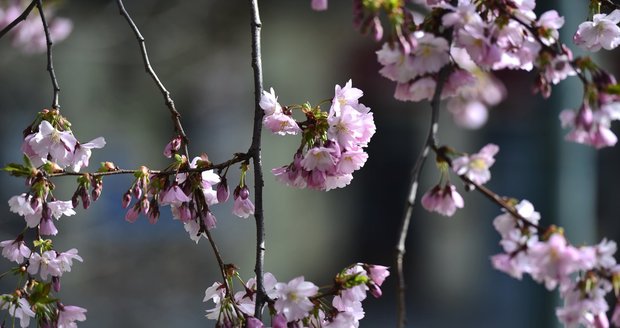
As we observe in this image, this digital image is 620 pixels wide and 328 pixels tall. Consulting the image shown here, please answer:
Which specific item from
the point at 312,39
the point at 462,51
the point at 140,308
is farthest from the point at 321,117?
the point at 312,39

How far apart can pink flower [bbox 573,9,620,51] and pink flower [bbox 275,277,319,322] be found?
0.61 m

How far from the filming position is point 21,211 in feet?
4.89

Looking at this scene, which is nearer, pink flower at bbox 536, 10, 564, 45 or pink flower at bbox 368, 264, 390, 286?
pink flower at bbox 536, 10, 564, 45

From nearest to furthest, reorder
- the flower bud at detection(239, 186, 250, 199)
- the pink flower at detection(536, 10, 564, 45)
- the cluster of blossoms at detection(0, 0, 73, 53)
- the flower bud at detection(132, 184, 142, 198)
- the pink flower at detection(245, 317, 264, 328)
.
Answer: the pink flower at detection(536, 10, 564, 45)
the pink flower at detection(245, 317, 264, 328)
the flower bud at detection(132, 184, 142, 198)
the flower bud at detection(239, 186, 250, 199)
the cluster of blossoms at detection(0, 0, 73, 53)

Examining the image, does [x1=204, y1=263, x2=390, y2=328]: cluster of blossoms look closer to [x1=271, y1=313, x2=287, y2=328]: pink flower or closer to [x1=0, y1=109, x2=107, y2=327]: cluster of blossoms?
[x1=271, y1=313, x2=287, y2=328]: pink flower

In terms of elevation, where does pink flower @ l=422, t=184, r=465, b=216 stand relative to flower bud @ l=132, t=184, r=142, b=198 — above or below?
below

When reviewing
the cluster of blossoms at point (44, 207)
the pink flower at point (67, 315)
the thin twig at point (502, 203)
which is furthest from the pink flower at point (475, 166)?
the pink flower at point (67, 315)

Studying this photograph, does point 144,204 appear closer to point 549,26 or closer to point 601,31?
point 549,26

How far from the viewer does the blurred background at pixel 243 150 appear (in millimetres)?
6191

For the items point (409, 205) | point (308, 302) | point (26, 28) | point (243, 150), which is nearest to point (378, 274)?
point (308, 302)

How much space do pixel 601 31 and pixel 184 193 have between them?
73 cm

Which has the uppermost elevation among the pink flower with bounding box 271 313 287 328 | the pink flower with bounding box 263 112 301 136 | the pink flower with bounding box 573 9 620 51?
the pink flower with bounding box 263 112 301 136

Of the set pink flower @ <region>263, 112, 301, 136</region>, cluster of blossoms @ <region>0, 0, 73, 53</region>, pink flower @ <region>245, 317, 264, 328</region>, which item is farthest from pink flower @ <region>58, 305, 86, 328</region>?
cluster of blossoms @ <region>0, 0, 73, 53</region>

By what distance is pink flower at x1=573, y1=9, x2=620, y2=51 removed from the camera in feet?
4.95
